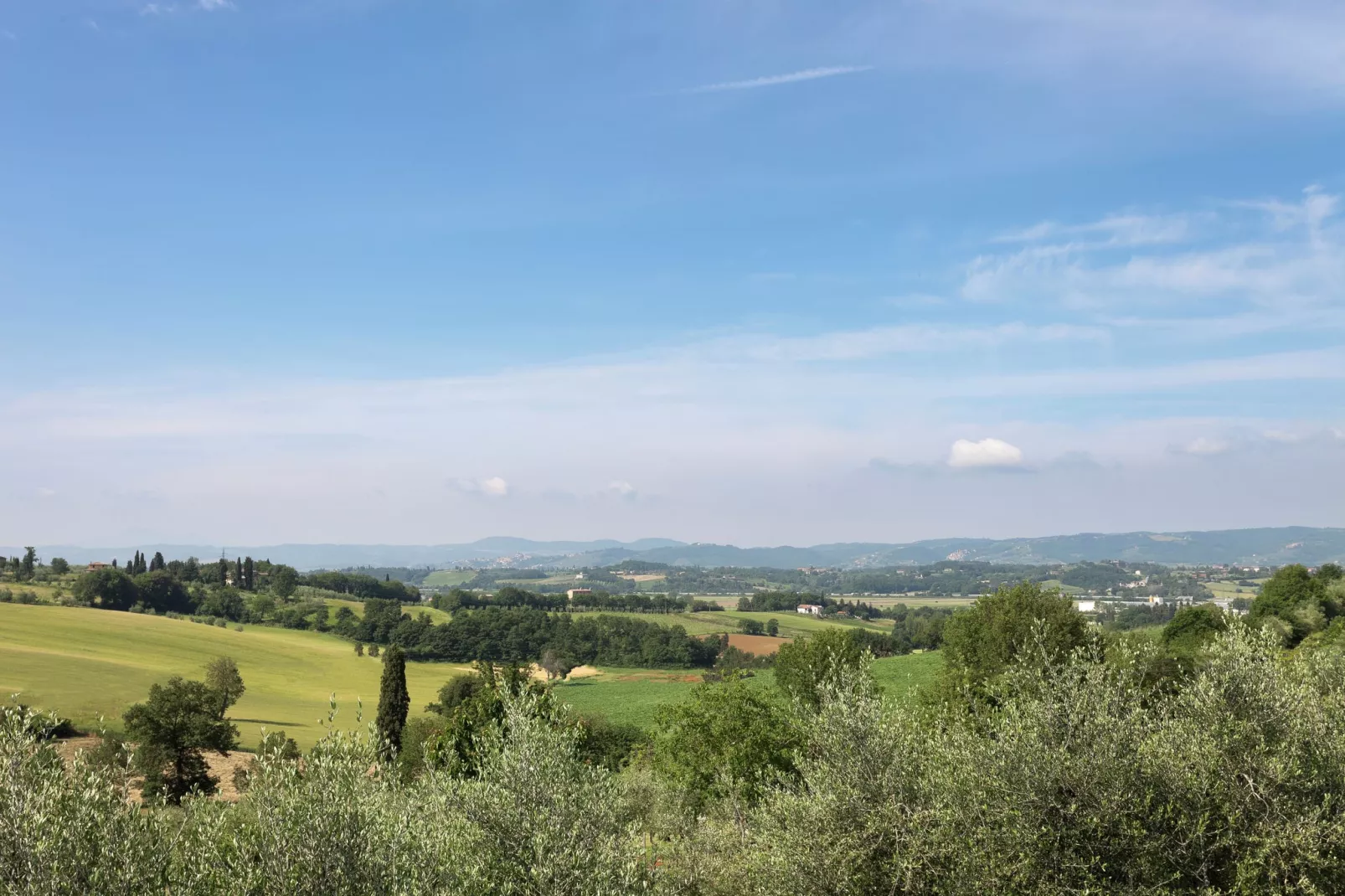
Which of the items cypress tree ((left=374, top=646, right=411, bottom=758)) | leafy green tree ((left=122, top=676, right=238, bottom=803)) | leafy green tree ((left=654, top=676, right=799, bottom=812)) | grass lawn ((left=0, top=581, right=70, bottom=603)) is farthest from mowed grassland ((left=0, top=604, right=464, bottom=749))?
leafy green tree ((left=654, top=676, right=799, bottom=812))

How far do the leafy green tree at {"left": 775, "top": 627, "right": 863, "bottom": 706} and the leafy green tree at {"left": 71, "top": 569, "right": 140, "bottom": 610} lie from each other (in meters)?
147

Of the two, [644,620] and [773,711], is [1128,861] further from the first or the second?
[644,620]

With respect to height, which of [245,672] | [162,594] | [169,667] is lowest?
[245,672]

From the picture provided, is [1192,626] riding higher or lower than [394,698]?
higher

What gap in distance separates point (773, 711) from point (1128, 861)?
28150mm

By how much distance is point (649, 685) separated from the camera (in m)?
127

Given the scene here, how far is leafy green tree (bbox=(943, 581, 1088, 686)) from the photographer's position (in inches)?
1885

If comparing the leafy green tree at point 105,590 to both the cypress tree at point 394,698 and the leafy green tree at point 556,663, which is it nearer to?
the leafy green tree at point 556,663

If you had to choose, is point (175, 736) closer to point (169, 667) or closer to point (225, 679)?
point (225, 679)

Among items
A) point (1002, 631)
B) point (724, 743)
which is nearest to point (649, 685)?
point (1002, 631)

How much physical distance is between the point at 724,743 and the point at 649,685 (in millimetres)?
87358

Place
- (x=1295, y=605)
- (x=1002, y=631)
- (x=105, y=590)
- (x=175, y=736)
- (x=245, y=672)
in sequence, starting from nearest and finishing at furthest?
(x=175, y=736)
(x=1002, y=631)
(x=1295, y=605)
(x=245, y=672)
(x=105, y=590)

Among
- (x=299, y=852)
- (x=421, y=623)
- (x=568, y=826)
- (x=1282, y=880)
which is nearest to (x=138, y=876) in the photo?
(x=299, y=852)

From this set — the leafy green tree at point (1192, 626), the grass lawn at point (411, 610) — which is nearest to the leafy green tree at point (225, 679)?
the leafy green tree at point (1192, 626)
